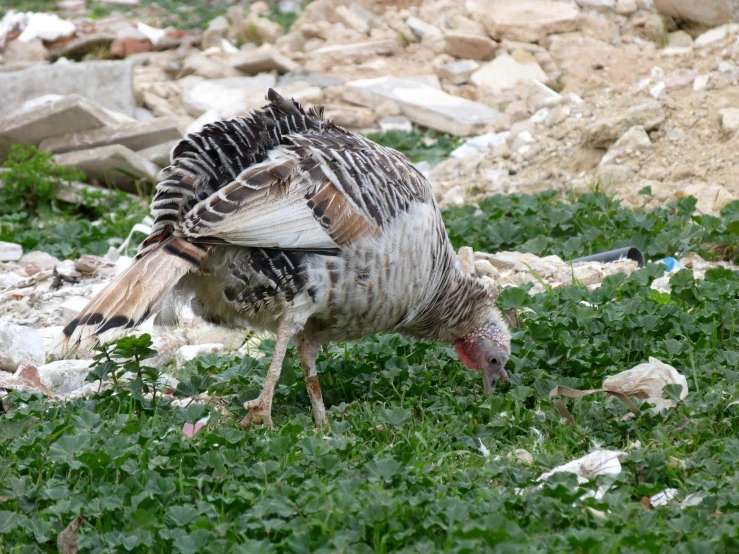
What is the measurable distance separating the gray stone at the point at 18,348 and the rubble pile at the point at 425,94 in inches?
0.6

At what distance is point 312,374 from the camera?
16.2ft

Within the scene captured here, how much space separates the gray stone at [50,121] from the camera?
385 inches

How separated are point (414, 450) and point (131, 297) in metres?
1.37

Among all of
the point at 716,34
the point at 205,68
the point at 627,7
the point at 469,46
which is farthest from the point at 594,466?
the point at 627,7

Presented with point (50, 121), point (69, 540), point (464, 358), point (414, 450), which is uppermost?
point (69, 540)

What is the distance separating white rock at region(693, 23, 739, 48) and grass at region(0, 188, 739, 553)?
19.4ft

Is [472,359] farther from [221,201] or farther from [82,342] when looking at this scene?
[82,342]

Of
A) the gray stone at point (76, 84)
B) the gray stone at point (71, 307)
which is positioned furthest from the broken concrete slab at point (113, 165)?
the gray stone at point (71, 307)

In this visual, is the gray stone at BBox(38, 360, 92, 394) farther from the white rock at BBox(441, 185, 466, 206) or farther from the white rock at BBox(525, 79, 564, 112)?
the white rock at BBox(525, 79, 564, 112)

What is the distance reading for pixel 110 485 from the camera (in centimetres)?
370

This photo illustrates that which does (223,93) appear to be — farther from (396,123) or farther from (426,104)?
(426,104)

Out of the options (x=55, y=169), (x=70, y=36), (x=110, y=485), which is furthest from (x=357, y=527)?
(x=70, y=36)

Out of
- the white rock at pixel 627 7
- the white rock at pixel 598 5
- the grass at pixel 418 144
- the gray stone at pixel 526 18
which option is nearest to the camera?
the grass at pixel 418 144

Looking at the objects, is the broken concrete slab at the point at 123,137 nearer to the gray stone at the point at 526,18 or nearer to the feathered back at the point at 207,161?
the gray stone at the point at 526,18
